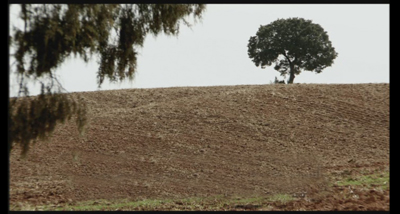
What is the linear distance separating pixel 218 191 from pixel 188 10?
4477 mm

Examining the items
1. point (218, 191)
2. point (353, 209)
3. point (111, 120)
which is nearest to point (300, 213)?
point (353, 209)

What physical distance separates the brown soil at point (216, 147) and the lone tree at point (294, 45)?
816cm

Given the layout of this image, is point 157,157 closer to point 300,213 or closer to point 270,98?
point 300,213

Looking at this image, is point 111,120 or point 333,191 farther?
point 111,120

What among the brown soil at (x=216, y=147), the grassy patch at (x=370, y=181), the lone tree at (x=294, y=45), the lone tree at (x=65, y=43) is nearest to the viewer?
the lone tree at (x=65, y=43)

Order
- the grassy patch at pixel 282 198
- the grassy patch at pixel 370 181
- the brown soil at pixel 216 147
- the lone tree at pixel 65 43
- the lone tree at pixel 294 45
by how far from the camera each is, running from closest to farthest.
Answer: the lone tree at pixel 65 43 < the grassy patch at pixel 282 198 < the grassy patch at pixel 370 181 < the brown soil at pixel 216 147 < the lone tree at pixel 294 45

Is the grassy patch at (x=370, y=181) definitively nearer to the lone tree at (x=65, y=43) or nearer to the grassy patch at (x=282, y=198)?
the grassy patch at (x=282, y=198)

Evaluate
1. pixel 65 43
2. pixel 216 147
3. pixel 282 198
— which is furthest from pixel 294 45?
pixel 65 43

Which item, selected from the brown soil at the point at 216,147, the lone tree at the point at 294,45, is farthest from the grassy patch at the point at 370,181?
the lone tree at the point at 294,45

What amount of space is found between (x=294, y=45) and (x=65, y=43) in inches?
782

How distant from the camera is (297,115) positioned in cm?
1462

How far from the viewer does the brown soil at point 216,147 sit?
10.3 meters

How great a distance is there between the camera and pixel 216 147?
12461mm

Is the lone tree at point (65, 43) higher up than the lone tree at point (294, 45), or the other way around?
the lone tree at point (294, 45)
